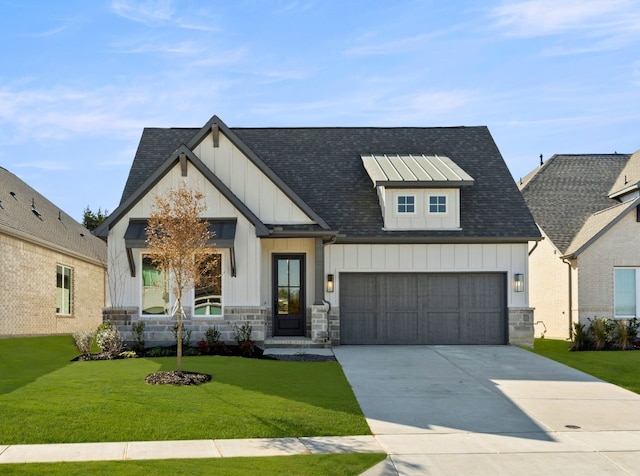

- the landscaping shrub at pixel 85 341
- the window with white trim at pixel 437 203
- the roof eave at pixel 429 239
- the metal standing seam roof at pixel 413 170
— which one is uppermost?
the metal standing seam roof at pixel 413 170

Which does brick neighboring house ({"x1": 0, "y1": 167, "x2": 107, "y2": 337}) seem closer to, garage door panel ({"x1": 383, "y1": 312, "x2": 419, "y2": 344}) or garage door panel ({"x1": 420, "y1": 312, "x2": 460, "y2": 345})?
garage door panel ({"x1": 383, "y1": 312, "x2": 419, "y2": 344})

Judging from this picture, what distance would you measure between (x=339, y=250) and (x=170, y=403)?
9.46 m

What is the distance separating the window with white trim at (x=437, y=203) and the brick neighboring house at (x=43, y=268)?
40.8ft

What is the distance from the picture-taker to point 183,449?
8531 millimetres

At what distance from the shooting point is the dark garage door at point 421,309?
19.3 m

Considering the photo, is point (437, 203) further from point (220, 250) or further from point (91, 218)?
point (91, 218)

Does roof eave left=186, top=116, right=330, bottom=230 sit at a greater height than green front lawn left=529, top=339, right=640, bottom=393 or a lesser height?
greater

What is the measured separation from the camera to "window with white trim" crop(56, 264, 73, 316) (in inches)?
→ 962

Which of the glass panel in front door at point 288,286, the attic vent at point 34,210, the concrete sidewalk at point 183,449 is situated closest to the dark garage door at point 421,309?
the glass panel in front door at point 288,286

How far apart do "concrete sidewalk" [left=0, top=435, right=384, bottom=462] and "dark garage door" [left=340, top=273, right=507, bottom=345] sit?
10.2 m

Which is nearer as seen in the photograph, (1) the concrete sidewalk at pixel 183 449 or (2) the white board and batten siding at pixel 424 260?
(1) the concrete sidewalk at pixel 183 449

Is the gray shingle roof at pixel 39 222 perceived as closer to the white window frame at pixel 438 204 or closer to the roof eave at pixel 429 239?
the roof eave at pixel 429 239

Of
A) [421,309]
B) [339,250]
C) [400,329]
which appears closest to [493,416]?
[400,329]

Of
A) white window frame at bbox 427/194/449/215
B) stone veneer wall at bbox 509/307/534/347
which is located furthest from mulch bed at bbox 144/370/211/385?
stone veneer wall at bbox 509/307/534/347
